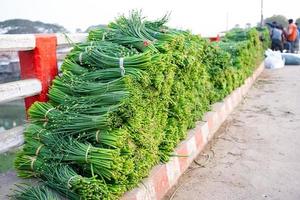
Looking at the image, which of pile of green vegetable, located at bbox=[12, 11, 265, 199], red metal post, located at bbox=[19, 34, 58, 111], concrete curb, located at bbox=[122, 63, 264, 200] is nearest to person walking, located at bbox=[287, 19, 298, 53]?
concrete curb, located at bbox=[122, 63, 264, 200]

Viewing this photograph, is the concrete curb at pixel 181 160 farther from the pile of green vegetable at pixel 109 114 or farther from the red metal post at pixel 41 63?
the red metal post at pixel 41 63

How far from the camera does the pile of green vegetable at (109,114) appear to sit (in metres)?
2.81

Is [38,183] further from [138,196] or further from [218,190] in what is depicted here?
[218,190]

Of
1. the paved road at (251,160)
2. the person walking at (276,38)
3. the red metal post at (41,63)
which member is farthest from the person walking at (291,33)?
the red metal post at (41,63)

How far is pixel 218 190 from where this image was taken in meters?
4.06

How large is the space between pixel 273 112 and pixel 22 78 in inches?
228

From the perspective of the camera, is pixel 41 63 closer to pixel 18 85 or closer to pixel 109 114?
pixel 18 85

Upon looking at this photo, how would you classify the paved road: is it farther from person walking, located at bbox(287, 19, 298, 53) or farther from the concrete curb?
person walking, located at bbox(287, 19, 298, 53)

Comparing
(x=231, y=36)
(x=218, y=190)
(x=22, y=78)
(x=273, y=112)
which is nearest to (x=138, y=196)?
(x=218, y=190)

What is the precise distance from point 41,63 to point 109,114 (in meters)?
1.01

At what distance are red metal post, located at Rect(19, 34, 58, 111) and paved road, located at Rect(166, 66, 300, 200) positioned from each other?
1.64 meters

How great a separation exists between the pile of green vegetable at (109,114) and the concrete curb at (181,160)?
0.08m

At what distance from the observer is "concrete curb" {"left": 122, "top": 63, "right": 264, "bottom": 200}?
342 centimetres

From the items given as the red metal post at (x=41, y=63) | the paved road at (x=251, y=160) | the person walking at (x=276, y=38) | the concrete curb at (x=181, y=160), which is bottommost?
the paved road at (x=251, y=160)
